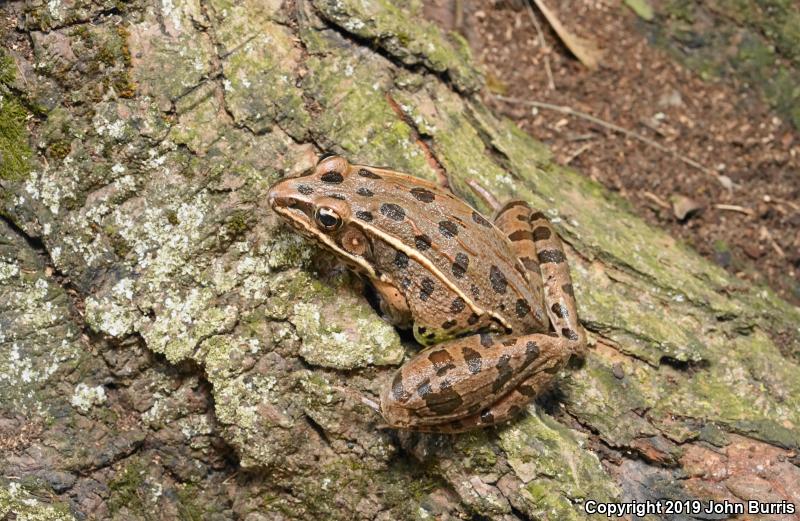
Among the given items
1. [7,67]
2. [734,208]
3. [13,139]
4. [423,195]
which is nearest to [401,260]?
[423,195]

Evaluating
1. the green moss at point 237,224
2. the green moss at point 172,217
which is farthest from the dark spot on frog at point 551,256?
the green moss at point 172,217

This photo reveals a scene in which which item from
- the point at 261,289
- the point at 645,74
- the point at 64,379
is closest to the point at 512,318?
the point at 261,289

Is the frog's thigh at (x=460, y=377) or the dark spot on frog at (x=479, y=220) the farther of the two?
the dark spot on frog at (x=479, y=220)

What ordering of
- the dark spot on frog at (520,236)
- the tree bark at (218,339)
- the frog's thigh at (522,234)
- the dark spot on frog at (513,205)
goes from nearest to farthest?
the tree bark at (218,339)
the frog's thigh at (522,234)
the dark spot on frog at (520,236)
the dark spot on frog at (513,205)

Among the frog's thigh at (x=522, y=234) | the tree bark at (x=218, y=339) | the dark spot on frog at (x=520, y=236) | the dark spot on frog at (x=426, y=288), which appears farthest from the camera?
the dark spot on frog at (x=520, y=236)

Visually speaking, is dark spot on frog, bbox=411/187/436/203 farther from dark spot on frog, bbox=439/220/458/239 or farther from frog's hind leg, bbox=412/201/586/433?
frog's hind leg, bbox=412/201/586/433

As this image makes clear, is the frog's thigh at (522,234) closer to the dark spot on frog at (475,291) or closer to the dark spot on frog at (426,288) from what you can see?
the dark spot on frog at (475,291)

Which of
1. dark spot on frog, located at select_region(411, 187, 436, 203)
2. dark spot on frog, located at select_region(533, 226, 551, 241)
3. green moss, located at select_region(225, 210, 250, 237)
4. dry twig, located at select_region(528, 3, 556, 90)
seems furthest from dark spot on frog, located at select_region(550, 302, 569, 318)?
dry twig, located at select_region(528, 3, 556, 90)
